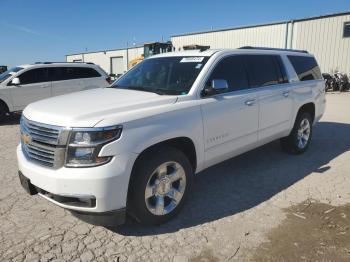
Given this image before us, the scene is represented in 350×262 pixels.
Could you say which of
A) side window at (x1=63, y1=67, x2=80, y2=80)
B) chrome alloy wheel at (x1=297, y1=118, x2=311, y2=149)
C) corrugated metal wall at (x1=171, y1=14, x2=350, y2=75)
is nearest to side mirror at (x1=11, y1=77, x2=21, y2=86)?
side window at (x1=63, y1=67, x2=80, y2=80)


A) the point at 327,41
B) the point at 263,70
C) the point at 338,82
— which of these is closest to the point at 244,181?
the point at 263,70

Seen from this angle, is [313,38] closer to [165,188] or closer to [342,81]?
[342,81]

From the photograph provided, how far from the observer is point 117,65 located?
1639 inches

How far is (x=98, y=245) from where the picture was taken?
11.2 feet

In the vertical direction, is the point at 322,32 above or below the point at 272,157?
above

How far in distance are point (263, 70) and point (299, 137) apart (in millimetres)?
1725

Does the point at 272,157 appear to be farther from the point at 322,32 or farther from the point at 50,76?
the point at 322,32

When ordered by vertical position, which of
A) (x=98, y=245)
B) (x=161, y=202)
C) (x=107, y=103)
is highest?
(x=107, y=103)

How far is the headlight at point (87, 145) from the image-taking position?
10.2 feet

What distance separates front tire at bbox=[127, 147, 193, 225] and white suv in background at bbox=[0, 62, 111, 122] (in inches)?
322

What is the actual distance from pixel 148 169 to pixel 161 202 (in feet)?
1.64

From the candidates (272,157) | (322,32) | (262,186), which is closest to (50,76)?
(272,157)

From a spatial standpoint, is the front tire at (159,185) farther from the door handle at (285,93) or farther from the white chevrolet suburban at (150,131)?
the door handle at (285,93)

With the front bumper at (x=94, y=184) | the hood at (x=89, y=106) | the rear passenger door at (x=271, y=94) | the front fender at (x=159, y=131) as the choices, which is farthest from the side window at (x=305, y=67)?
the front bumper at (x=94, y=184)
